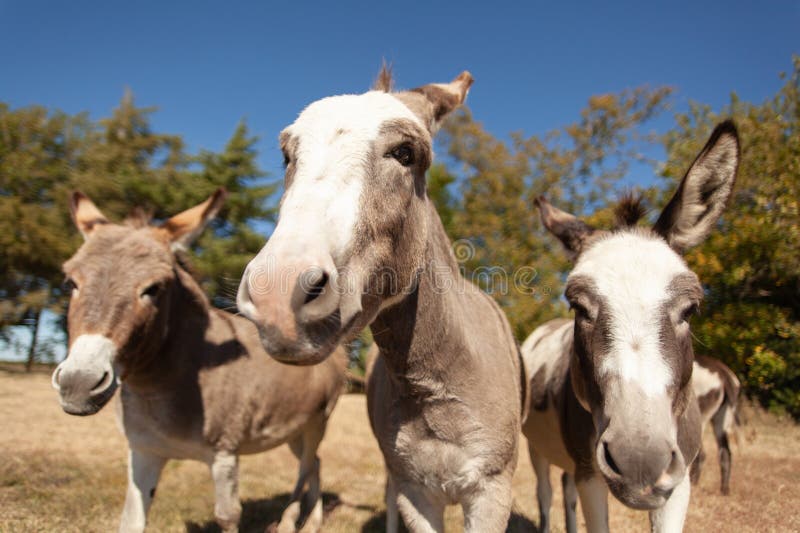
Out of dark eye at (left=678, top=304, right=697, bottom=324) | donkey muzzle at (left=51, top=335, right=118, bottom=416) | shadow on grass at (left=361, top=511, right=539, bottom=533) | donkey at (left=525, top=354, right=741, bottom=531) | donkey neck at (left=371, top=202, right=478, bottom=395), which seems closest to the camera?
dark eye at (left=678, top=304, right=697, bottom=324)

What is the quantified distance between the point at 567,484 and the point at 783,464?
436cm

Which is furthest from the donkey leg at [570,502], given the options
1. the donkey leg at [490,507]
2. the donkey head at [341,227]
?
the donkey head at [341,227]

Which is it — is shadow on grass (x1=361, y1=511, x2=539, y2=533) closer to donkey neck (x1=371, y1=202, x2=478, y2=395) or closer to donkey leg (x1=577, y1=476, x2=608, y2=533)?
donkey leg (x1=577, y1=476, x2=608, y2=533)

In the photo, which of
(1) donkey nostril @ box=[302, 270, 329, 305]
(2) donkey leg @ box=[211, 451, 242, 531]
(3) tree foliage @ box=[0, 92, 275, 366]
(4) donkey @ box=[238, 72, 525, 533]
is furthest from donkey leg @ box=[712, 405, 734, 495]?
(3) tree foliage @ box=[0, 92, 275, 366]

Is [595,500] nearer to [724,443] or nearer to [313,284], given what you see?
[313,284]

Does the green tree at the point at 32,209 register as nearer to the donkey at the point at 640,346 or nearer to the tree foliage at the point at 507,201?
the tree foliage at the point at 507,201

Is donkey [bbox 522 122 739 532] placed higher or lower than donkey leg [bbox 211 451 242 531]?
higher

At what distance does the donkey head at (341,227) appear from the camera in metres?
1.32

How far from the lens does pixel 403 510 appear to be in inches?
99.7

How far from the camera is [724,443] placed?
668 centimetres

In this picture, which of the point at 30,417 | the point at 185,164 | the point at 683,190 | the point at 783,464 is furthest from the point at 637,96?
the point at 30,417

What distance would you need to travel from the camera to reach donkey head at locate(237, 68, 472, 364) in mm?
1317

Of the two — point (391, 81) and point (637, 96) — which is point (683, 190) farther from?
point (637, 96)

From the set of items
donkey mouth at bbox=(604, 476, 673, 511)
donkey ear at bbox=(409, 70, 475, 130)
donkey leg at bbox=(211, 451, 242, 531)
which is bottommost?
donkey leg at bbox=(211, 451, 242, 531)
